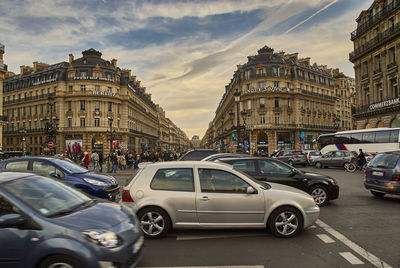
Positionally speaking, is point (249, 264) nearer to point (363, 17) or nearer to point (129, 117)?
point (363, 17)

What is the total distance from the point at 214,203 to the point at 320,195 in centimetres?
478

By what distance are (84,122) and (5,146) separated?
26.4 meters

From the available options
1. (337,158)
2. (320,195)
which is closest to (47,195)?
(320,195)

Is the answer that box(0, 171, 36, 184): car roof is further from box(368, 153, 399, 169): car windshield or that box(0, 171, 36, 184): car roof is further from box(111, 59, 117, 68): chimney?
box(111, 59, 117, 68): chimney

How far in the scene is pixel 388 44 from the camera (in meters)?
34.9

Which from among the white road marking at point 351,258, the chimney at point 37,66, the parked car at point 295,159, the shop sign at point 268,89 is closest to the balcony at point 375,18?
the shop sign at point 268,89

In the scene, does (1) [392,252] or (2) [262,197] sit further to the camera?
(2) [262,197]

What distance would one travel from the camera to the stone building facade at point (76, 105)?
55.6 meters

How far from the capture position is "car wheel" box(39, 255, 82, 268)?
3.30m

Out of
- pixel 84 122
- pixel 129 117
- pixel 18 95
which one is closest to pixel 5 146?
pixel 18 95

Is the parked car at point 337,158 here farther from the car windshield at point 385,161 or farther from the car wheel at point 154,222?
the car wheel at point 154,222

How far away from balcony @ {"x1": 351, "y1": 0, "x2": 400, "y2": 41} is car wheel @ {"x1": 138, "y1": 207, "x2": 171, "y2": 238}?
37896mm

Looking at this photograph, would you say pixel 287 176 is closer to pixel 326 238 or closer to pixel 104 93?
pixel 326 238

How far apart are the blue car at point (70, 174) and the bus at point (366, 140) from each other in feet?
81.1
